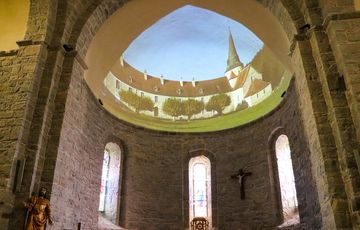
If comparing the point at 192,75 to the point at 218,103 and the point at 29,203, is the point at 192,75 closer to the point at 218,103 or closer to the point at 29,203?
the point at 218,103

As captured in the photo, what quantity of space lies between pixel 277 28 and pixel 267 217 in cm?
665

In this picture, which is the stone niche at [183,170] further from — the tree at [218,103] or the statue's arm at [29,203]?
the statue's arm at [29,203]

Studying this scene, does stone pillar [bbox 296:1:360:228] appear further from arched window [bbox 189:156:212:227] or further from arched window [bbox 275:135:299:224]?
arched window [bbox 189:156:212:227]

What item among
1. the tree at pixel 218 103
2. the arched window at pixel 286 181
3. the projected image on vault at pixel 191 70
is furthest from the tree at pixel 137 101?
the arched window at pixel 286 181

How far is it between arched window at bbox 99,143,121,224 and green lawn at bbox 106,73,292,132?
1481mm

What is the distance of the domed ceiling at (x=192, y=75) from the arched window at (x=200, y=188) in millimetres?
1564

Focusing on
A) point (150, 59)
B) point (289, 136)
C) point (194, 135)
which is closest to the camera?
point (289, 136)

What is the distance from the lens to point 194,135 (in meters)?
15.8

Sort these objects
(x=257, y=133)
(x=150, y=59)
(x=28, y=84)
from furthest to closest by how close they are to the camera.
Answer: (x=150, y=59) < (x=257, y=133) < (x=28, y=84)

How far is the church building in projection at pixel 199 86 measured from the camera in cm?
1567

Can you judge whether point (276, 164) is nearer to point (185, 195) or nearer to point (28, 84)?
point (185, 195)

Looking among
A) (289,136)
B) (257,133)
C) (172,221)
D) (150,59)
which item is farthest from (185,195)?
(150,59)

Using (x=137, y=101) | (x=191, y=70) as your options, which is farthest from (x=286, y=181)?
(x=191, y=70)

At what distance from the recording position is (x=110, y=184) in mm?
13789
